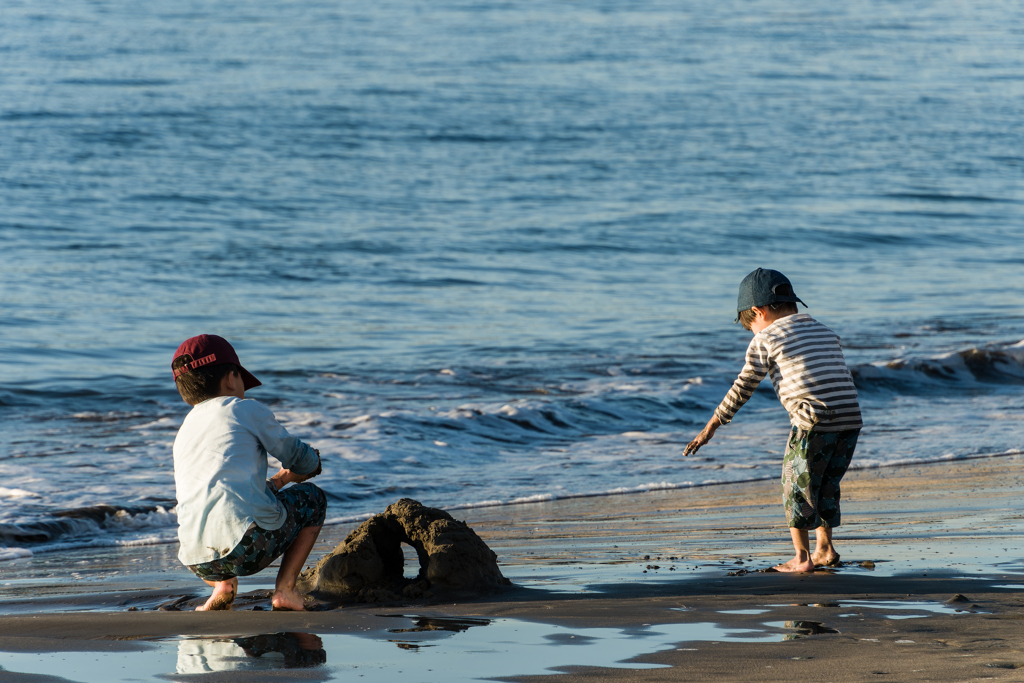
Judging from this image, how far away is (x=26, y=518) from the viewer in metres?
6.51

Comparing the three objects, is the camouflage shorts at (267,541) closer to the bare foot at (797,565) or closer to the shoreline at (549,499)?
the bare foot at (797,565)

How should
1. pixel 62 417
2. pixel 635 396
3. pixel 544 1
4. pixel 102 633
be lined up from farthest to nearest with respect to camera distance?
pixel 544 1 < pixel 635 396 < pixel 62 417 < pixel 102 633

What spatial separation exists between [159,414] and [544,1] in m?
40.1

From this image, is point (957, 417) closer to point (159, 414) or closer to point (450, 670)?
point (159, 414)

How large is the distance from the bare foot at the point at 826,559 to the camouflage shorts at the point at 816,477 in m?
0.12

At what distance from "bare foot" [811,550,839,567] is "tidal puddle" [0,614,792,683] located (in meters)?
1.20

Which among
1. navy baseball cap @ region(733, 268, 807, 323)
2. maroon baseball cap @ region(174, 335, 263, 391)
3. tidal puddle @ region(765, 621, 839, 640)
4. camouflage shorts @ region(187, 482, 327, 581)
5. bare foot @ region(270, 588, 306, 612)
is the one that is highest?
navy baseball cap @ region(733, 268, 807, 323)

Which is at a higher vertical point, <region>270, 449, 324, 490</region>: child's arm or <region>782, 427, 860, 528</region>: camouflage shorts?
<region>270, 449, 324, 490</region>: child's arm

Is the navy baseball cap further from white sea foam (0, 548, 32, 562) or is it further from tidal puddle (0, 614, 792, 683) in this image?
white sea foam (0, 548, 32, 562)

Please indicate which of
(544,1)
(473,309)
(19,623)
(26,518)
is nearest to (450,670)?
(19,623)

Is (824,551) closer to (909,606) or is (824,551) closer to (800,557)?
(800,557)

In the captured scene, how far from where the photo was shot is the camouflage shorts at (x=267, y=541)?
3906mm

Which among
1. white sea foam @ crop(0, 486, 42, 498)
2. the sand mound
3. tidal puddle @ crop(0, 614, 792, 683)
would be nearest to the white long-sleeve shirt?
the sand mound

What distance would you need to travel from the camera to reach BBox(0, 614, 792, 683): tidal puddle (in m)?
3.05
